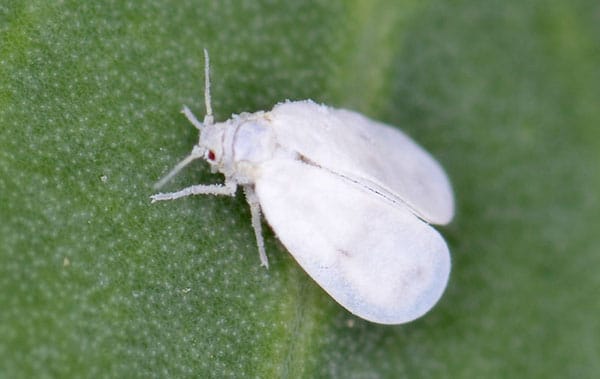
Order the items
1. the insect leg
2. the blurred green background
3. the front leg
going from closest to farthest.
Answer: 1. the blurred green background
2. the front leg
3. the insect leg

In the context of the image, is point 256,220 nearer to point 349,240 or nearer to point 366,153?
point 349,240

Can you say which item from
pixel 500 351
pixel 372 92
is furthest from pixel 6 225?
pixel 500 351

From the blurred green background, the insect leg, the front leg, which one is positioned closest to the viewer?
the blurred green background

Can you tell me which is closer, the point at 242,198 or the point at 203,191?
the point at 203,191

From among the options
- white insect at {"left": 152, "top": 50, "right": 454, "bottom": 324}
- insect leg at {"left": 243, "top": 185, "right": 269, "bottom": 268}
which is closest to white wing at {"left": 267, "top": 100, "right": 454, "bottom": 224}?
white insect at {"left": 152, "top": 50, "right": 454, "bottom": 324}

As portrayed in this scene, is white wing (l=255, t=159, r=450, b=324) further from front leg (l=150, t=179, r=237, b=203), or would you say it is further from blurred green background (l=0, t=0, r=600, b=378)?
blurred green background (l=0, t=0, r=600, b=378)

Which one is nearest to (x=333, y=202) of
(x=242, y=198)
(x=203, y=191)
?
(x=242, y=198)

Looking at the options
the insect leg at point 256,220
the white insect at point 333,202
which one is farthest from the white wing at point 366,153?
the insect leg at point 256,220

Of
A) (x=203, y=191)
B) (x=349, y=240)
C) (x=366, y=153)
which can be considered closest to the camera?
(x=349, y=240)
